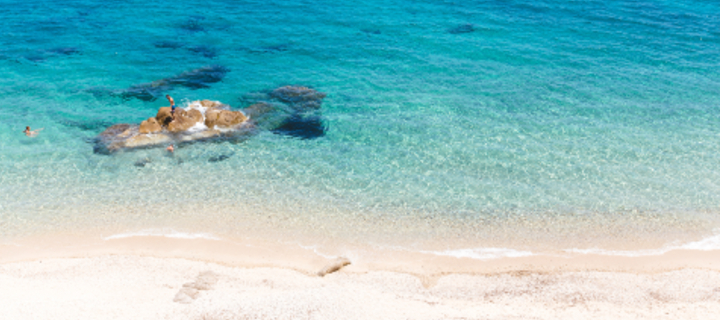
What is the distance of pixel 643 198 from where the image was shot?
2264 centimetres

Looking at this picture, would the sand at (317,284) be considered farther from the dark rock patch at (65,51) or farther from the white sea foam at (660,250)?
the dark rock patch at (65,51)

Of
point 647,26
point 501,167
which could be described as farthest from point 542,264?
point 647,26

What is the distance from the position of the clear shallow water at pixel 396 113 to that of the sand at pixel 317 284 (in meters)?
1.83

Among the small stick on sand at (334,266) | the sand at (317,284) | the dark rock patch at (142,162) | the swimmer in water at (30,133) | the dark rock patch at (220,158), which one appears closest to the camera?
the sand at (317,284)

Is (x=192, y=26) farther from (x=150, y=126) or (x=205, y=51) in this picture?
(x=150, y=126)

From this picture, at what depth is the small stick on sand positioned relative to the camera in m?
18.5

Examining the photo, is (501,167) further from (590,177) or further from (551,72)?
(551,72)

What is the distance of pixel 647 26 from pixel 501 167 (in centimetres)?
3131

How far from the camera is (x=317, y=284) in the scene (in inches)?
707

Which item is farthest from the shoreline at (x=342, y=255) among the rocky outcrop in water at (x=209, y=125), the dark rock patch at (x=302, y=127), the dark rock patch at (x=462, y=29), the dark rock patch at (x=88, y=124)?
the dark rock patch at (x=462, y=29)

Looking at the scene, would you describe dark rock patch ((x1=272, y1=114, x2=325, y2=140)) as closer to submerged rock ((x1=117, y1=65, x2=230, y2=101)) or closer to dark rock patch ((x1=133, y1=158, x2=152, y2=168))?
dark rock patch ((x1=133, y1=158, x2=152, y2=168))

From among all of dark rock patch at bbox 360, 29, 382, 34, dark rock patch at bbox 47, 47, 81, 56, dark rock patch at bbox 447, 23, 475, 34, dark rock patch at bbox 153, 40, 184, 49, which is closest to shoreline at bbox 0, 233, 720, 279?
dark rock patch at bbox 153, 40, 184, 49

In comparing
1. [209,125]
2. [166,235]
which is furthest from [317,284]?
[209,125]

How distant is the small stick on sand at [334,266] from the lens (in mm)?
18527
